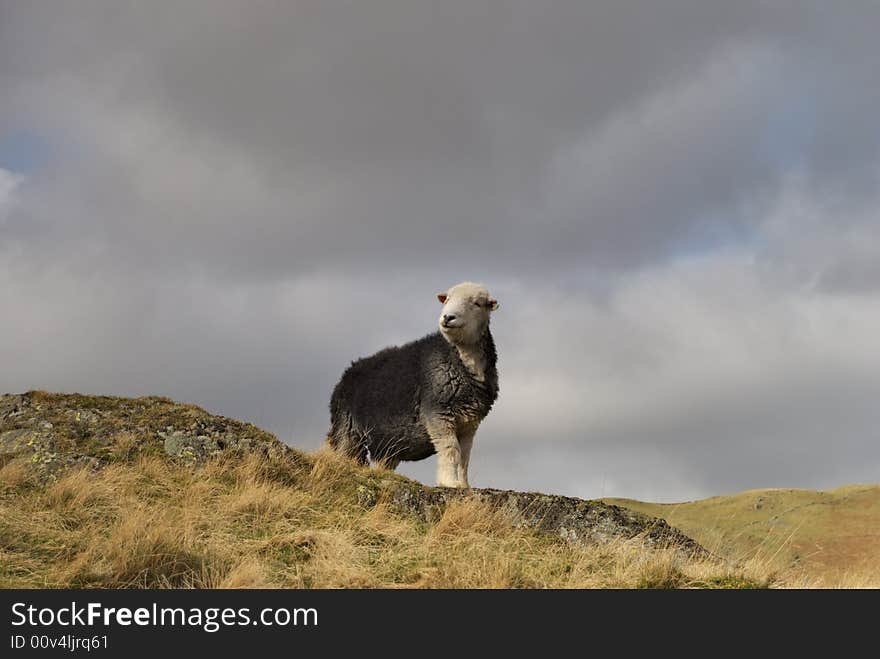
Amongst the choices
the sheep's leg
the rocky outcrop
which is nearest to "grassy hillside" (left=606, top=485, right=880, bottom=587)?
the sheep's leg

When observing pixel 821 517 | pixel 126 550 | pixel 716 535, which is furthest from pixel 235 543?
pixel 821 517

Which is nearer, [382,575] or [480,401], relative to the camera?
[382,575]

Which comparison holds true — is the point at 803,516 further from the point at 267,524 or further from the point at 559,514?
the point at 267,524

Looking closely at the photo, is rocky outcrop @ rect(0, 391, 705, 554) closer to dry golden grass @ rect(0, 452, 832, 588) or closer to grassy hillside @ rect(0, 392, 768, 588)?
grassy hillside @ rect(0, 392, 768, 588)

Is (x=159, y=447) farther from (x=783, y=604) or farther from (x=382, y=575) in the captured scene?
(x=783, y=604)

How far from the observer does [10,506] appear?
1052 centimetres

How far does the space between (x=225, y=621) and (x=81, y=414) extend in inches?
292

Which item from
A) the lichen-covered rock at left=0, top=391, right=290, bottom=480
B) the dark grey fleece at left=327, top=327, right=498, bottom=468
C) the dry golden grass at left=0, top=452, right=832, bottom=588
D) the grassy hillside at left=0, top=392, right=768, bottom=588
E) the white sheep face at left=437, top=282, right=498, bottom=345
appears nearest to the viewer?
the dry golden grass at left=0, top=452, right=832, bottom=588

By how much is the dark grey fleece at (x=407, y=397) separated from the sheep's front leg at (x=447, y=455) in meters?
0.12

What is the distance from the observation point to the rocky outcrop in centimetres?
1088

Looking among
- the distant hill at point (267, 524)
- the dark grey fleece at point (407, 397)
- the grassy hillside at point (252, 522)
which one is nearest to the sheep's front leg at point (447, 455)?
the dark grey fleece at point (407, 397)

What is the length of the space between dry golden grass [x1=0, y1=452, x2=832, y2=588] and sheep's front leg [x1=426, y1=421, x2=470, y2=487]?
4.35ft

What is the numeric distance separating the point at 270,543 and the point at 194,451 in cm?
331

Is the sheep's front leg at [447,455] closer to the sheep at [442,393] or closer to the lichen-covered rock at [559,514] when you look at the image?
the sheep at [442,393]
